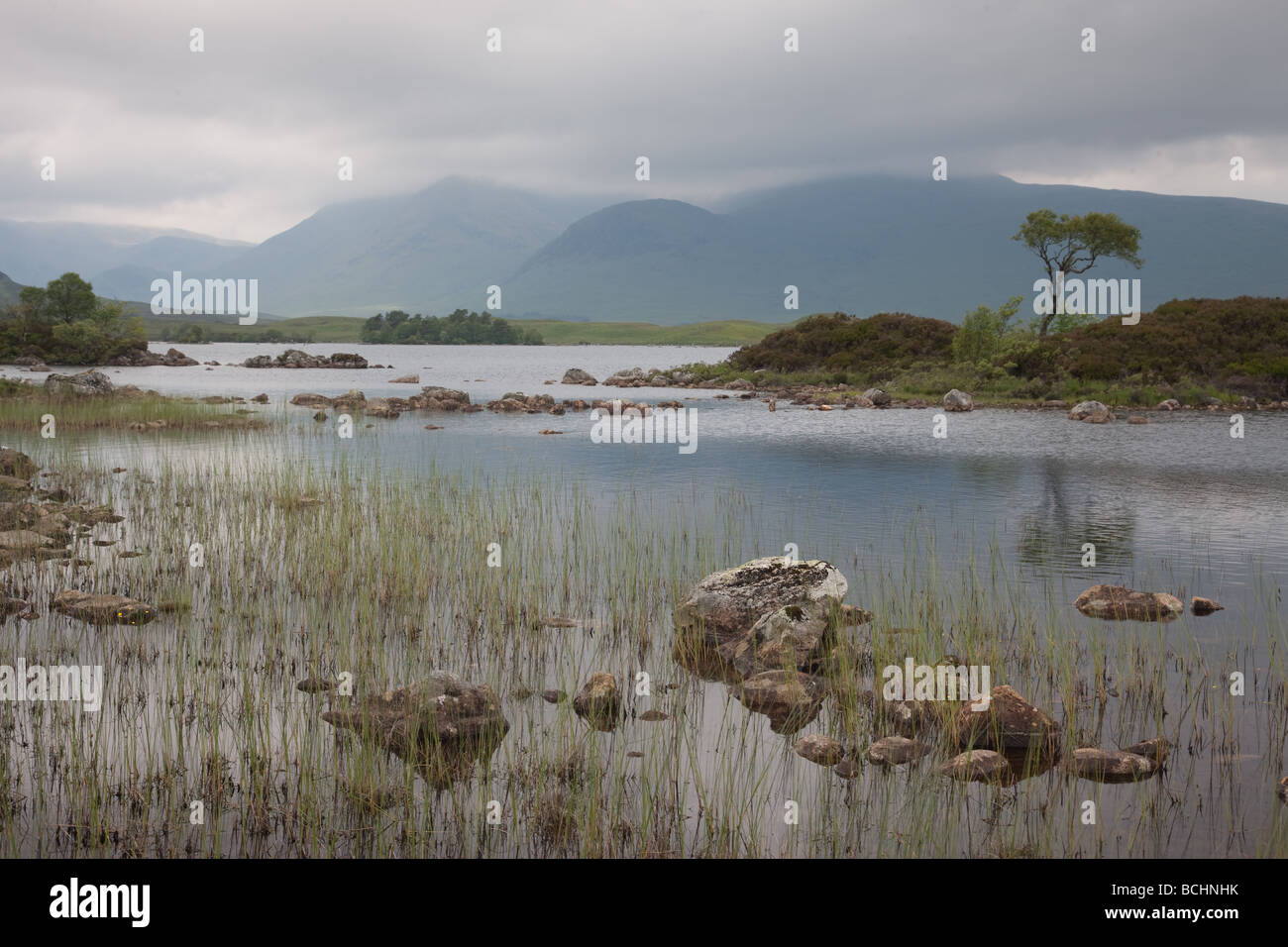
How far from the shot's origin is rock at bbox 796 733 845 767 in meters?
7.40

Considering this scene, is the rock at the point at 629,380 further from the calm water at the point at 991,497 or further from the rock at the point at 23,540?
the rock at the point at 23,540

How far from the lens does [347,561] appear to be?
12.6 metres

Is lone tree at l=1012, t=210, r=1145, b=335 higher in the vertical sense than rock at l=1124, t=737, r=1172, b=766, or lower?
higher

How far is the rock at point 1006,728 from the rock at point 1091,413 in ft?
122

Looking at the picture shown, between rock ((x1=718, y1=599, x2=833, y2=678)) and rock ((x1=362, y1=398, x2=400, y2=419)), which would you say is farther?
rock ((x1=362, y1=398, x2=400, y2=419))

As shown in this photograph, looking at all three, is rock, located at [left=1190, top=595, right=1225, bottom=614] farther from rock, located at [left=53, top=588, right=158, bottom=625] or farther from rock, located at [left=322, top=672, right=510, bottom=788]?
rock, located at [left=53, top=588, right=158, bottom=625]

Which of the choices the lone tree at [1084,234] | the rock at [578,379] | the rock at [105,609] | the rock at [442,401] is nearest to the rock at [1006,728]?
the rock at [105,609]

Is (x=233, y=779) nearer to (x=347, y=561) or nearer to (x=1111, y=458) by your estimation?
(x=347, y=561)

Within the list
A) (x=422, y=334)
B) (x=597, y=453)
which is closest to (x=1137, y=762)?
(x=597, y=453)

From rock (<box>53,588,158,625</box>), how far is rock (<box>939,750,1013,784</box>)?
28.8 ft

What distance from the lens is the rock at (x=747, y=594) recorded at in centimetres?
1025

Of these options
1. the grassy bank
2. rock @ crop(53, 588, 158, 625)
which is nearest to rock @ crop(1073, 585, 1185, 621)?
rock @ crop(53, 588, 158, 625)

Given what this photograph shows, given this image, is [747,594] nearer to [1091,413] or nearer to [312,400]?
[1091,413]

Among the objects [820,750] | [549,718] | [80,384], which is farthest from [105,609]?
[80,384]
